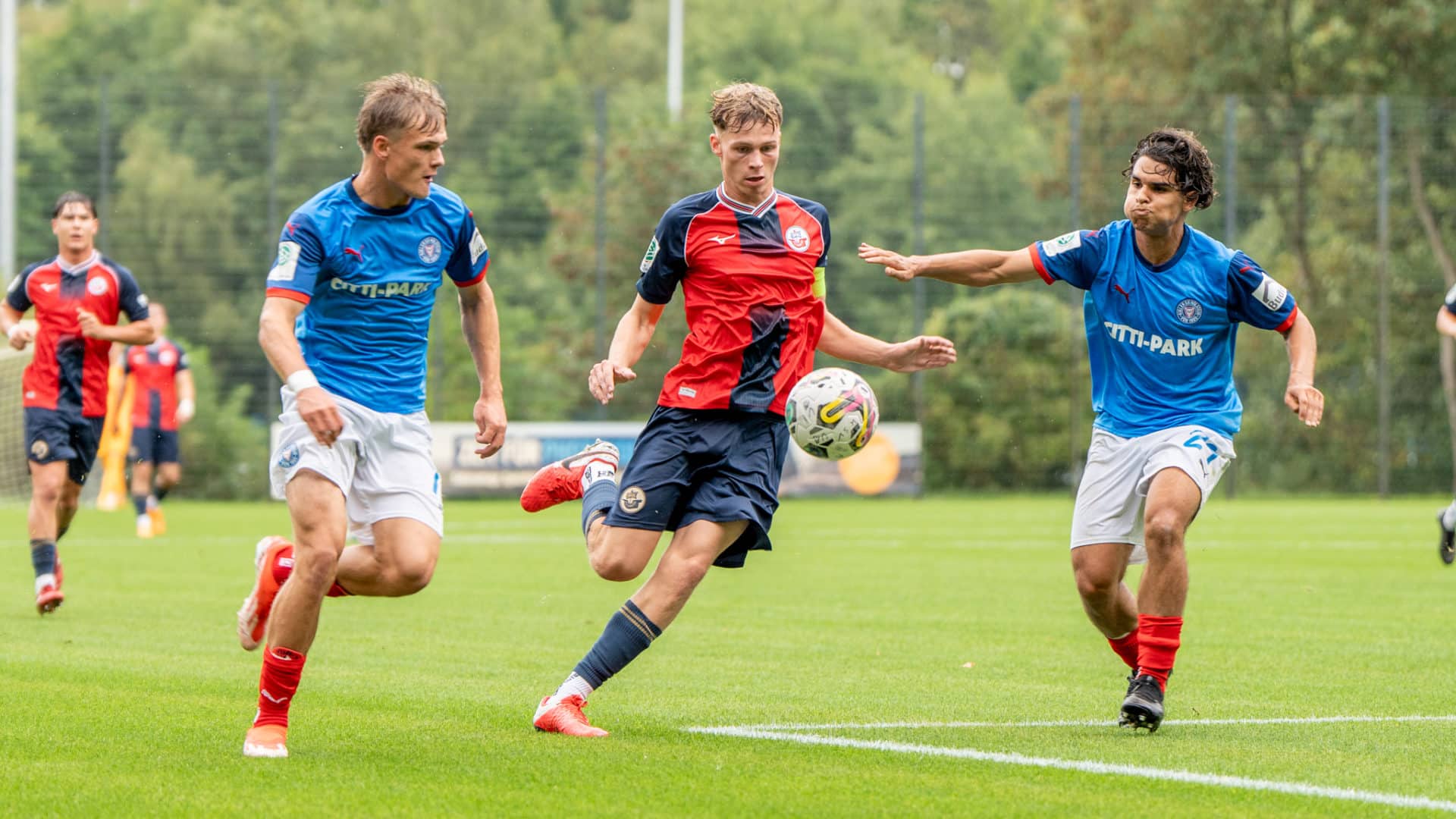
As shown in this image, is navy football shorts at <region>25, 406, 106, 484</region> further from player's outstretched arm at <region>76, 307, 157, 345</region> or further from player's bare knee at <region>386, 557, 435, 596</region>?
player's bare knee at <region>386, 557, 435, 596</region>

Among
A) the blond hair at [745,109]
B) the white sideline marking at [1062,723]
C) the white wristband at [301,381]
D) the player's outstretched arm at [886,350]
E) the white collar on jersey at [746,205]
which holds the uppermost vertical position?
the blond hair at [745,109]

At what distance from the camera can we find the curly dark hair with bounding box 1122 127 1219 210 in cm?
701

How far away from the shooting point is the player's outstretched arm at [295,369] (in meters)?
5.72

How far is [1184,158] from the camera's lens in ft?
23.0

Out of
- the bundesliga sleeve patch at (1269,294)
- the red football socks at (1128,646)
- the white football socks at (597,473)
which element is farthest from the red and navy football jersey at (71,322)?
the bundesliga sleeve patch at (1269,294)

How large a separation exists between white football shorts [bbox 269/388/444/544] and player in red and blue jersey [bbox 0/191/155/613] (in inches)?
220

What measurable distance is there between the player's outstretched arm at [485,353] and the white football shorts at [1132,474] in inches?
81.7

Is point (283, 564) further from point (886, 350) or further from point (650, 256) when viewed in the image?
point (886, 350)

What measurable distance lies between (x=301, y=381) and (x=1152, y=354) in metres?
3.10

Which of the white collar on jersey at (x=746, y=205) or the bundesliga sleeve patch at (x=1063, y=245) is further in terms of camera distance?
the bundesliga sleeve patch at (x=1063, y=245)

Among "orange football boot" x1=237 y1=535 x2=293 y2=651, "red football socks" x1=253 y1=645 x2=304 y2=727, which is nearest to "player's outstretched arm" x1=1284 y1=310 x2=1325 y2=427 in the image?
"red football socks" x1=253 y1=645 x2=304 y2=727

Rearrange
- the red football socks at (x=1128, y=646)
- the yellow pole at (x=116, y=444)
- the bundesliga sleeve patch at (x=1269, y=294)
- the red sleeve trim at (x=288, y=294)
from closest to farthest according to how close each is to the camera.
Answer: the red sleeve trim at (x=288, y=294)
the bundesliga sleeve patch at (x=1269, y=294)
the red football socks at (x=1128, y=646)
the yellow pole at (x=116, y=444)

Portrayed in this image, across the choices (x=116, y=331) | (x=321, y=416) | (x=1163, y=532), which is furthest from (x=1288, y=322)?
Answer: (x=116, y=331)

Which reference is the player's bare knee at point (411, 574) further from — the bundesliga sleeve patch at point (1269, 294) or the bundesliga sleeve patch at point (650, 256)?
the bundesliga sleeve patch at point (1269, 294)
